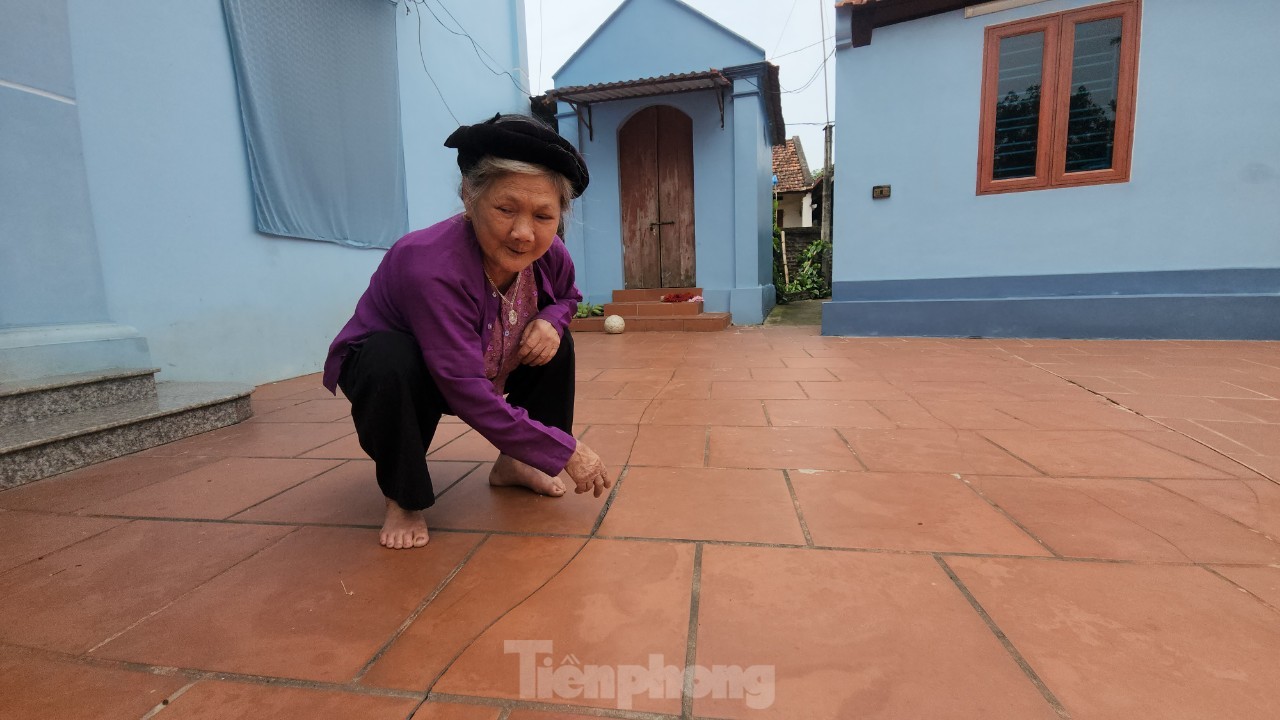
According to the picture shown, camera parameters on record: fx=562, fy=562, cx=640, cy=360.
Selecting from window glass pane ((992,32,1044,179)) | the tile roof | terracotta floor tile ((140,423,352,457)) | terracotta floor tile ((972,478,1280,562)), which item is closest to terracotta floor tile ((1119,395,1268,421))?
terracotta floor tile ((972,478,1280,562))

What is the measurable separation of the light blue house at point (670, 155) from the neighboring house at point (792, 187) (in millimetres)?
6190

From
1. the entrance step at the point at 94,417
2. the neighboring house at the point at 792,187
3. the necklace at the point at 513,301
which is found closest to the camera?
the necklace at the point at 513,301

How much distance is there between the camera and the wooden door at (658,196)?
7059 millimetres

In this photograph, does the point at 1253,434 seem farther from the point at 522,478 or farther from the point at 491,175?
the point at 491,175

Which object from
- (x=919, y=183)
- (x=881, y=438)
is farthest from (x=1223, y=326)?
(x=881, y=438)

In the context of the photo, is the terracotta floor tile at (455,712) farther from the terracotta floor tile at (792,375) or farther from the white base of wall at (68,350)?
the terracotta floor tile at (792,375)

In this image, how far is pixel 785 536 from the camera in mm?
1314

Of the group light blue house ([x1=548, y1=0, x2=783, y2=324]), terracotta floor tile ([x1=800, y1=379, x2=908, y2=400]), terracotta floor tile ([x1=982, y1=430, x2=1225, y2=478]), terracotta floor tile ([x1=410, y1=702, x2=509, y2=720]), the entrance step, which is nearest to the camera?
terracotta floor tile ([x1=410, y1=702, x2=509, y2=720])

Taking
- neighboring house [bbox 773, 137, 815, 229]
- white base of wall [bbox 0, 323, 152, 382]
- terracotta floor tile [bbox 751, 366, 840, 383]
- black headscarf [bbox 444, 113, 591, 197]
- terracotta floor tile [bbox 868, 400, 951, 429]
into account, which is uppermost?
neighboring house [bbox 773, 137, 815, 229]

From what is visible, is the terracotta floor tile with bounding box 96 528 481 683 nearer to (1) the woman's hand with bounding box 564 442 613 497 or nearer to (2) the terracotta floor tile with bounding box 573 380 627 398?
(1) the woman's hand with bounding box 564 442 613 497

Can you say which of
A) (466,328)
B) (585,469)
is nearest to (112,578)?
(466,328)

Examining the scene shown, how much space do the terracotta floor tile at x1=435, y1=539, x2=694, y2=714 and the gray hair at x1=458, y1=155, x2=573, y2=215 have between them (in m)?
0.82

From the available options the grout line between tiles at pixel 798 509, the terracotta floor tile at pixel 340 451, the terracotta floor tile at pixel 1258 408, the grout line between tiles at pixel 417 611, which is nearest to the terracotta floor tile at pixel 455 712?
the grout line between tiles at pixel 417 611

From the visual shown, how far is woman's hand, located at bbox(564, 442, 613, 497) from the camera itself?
4.15 ft
